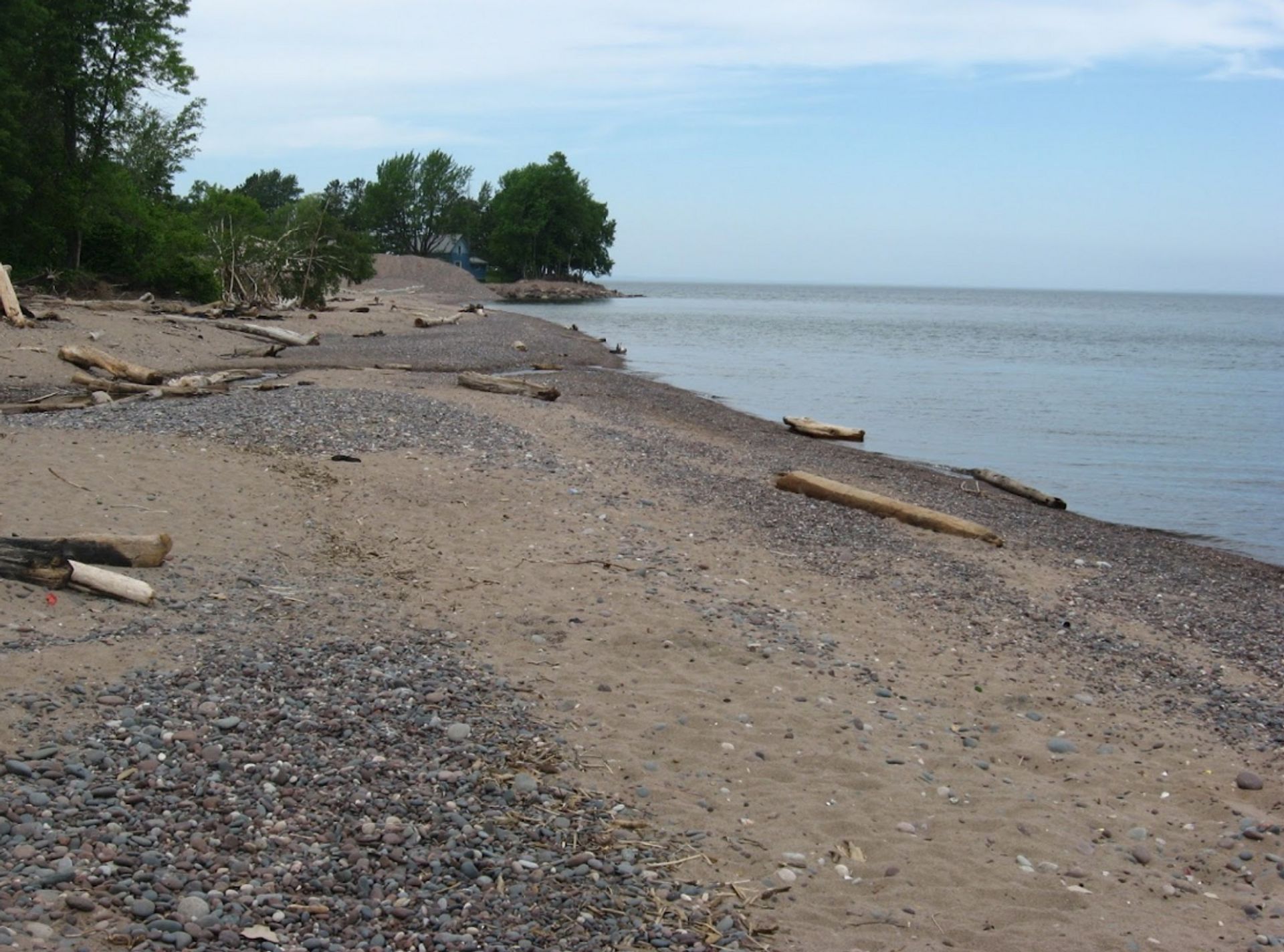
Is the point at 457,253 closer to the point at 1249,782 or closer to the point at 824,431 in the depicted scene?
the point at 824,431

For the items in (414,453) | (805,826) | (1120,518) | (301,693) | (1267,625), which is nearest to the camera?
(805,826)

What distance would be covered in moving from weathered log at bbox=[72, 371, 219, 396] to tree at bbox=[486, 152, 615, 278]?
347ft

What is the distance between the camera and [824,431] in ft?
70.0

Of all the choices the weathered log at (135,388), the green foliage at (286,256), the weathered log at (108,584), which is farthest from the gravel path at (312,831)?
the green foliage at (286,256)

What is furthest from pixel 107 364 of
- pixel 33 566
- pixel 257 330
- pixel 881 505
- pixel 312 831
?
pixel 312 831

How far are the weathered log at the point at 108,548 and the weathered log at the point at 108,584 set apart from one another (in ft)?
0.58

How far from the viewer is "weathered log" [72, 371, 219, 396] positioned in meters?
14.5

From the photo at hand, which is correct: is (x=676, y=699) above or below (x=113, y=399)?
below

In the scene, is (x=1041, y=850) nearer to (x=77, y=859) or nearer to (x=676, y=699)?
(x=676, y=699)

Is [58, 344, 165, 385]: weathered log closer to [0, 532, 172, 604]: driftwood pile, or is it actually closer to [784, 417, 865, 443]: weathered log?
[0, 532, 172, 604]: driftwood pile

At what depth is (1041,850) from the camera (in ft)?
17.4

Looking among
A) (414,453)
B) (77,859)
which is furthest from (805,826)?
(414,453)

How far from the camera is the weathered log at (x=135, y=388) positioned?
1451 cm

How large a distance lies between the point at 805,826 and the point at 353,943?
224cm
